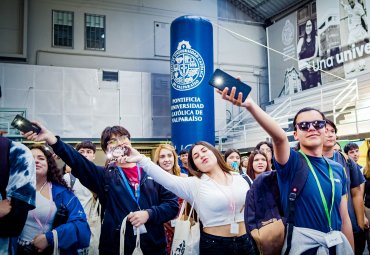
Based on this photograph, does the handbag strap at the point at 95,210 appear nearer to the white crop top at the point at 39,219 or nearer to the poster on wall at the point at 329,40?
the white crop top at the point at 39,219

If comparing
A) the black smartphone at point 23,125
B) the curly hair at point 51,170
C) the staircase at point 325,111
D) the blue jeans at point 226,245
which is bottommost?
the blue jeans at point 226,245

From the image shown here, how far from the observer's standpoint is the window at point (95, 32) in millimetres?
12695

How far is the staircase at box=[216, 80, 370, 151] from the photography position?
31.2 feet

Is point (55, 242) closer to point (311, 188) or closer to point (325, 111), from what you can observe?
point (311, 188)

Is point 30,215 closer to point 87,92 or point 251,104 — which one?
point 251,104

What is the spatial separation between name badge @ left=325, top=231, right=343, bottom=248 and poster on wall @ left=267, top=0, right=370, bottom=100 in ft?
32.9

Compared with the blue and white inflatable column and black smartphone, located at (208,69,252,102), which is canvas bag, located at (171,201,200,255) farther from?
the blue and white inflatable column

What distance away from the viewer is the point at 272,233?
202 centimetres

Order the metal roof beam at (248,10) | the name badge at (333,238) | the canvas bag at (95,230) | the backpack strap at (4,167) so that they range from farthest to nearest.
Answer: the metal roof beam at (248,10) → the canvas bag at (95,230) → the name badge at (333,238) → the backpack strap at (4,167)

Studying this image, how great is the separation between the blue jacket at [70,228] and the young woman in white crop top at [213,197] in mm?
540

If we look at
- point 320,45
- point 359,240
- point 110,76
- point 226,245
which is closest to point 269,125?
point 226,245

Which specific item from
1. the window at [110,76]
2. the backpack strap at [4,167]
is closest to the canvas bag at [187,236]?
A: the backpack strap at [4,167]

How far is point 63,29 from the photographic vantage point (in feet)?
40.5

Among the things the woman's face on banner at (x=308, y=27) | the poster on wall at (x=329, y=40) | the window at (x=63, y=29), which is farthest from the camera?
the woman's face on banner at (x=308, y=27)
